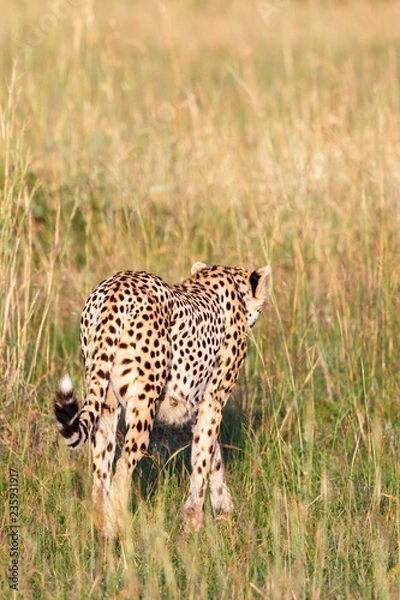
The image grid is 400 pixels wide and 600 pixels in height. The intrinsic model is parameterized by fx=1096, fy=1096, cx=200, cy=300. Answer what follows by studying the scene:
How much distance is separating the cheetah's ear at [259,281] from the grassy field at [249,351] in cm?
9

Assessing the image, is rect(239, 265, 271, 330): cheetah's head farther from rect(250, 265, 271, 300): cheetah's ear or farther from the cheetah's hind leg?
the cheetah's hind leg

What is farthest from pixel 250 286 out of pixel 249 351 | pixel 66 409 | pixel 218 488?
pixel 66 409

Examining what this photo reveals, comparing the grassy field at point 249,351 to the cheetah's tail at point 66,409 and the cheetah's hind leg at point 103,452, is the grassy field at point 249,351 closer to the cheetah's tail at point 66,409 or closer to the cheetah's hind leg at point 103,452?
the cheetah's hind leg at point 103,452

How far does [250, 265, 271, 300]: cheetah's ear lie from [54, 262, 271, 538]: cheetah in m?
0.21

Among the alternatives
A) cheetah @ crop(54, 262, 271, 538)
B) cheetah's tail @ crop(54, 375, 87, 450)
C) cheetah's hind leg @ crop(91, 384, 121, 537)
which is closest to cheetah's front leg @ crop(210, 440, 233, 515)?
cheetah @ crop(54, 262, 271, 538)

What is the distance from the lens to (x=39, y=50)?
1266 cm

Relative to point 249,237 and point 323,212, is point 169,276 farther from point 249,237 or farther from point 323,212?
point 323,212

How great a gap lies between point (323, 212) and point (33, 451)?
8.13 ft

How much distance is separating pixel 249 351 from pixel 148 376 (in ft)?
5.34

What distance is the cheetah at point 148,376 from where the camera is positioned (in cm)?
360

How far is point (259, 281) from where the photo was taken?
4488 mm

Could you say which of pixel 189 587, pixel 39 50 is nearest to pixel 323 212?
pixel 189 587

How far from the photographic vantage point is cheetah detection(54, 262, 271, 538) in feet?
11.8

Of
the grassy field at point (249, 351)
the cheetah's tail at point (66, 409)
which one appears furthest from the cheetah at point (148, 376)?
the grassy field at point (249, 351)
